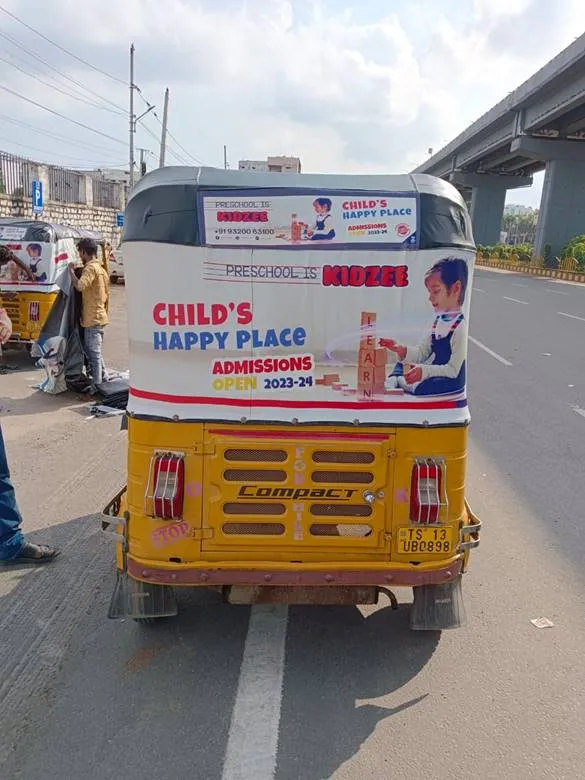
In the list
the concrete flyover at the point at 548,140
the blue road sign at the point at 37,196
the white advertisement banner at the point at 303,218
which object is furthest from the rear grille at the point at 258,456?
the concrete flyover at the point at 548,140

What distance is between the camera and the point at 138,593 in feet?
10.8

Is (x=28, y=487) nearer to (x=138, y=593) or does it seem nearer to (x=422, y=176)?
(x=138, y=593)

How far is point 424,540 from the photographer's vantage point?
3.12 metres

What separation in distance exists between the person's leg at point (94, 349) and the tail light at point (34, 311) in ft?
6.65

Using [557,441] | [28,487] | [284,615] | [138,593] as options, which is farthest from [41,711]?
[557,441]

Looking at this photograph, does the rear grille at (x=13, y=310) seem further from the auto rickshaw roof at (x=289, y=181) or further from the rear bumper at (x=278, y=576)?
the rear bumper at (x=278, y=576)

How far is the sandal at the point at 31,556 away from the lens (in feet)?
13.7

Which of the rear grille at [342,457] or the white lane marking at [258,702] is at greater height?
the rear grille at [342,457]

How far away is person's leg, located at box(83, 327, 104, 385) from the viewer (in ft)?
27.3

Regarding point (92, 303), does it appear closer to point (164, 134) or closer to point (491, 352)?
point (491, 352)

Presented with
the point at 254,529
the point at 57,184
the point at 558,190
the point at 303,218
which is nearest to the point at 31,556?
the point at 254,529

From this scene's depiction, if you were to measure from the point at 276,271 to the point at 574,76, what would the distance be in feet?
120

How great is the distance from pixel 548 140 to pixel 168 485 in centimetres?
4674

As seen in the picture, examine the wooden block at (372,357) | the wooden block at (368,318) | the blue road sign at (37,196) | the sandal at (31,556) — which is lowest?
the sandal at (31,556)
